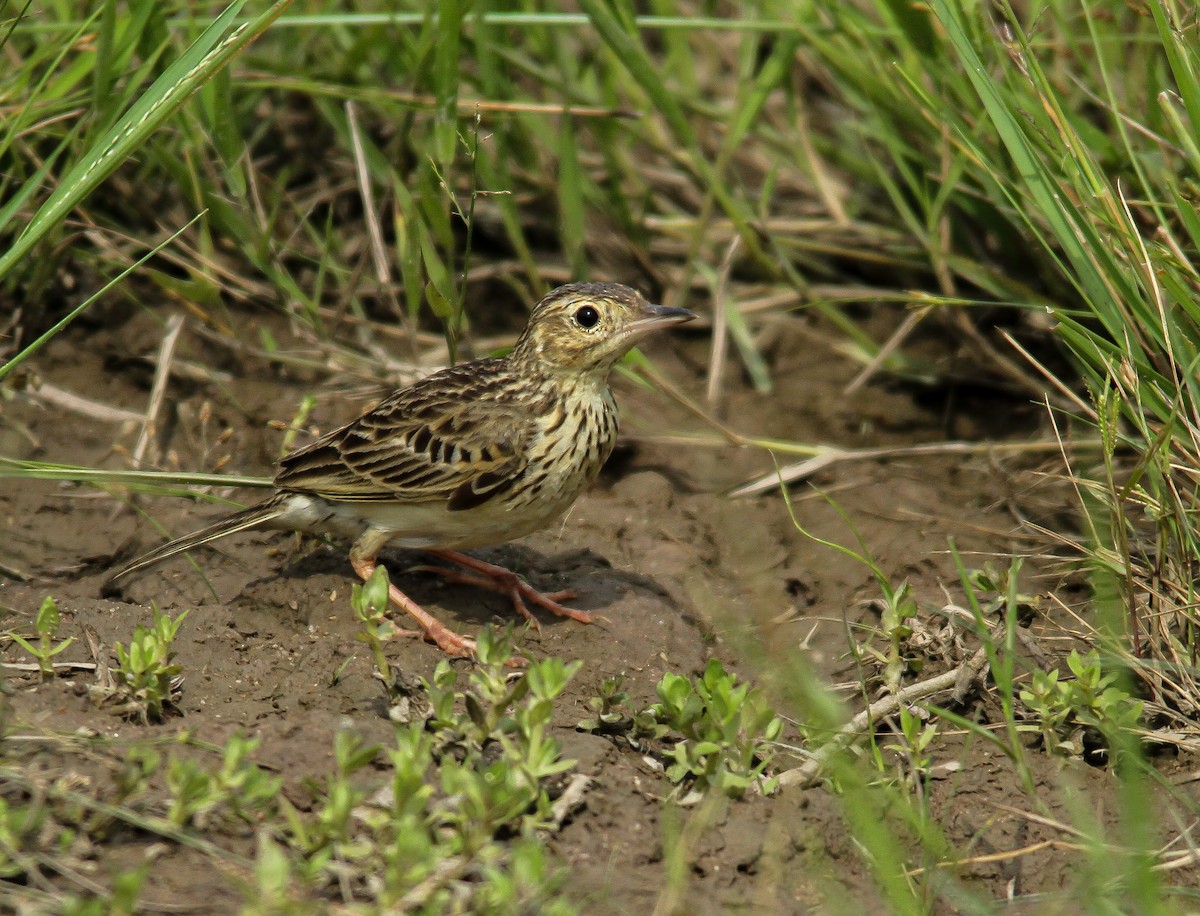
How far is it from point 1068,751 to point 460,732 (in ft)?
6.11

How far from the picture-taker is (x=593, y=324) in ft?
16.8

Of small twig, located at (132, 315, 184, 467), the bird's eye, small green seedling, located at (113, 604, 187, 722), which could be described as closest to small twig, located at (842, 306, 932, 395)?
the bird's eye

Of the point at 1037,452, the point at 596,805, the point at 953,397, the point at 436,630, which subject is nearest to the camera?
the point at 596,805

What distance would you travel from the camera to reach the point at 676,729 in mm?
3928

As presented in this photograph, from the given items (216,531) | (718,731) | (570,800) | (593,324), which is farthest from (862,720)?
(216,531)

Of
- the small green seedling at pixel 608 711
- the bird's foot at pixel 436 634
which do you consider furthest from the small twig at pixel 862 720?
the bird's foot at pixel 436 634

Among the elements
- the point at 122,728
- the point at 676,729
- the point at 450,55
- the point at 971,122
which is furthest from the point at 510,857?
the point at 971,122

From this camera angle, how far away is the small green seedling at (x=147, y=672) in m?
3.92

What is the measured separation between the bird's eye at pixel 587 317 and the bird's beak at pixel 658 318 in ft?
0.46

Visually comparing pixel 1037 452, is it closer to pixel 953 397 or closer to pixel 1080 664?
pixel 953 397

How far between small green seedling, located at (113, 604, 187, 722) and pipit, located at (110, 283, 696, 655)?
1057mm

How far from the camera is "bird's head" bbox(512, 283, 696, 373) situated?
5094mm

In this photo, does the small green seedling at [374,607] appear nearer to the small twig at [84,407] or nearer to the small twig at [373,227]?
the small twig at [373,227]

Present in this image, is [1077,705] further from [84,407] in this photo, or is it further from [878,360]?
[84,407]
